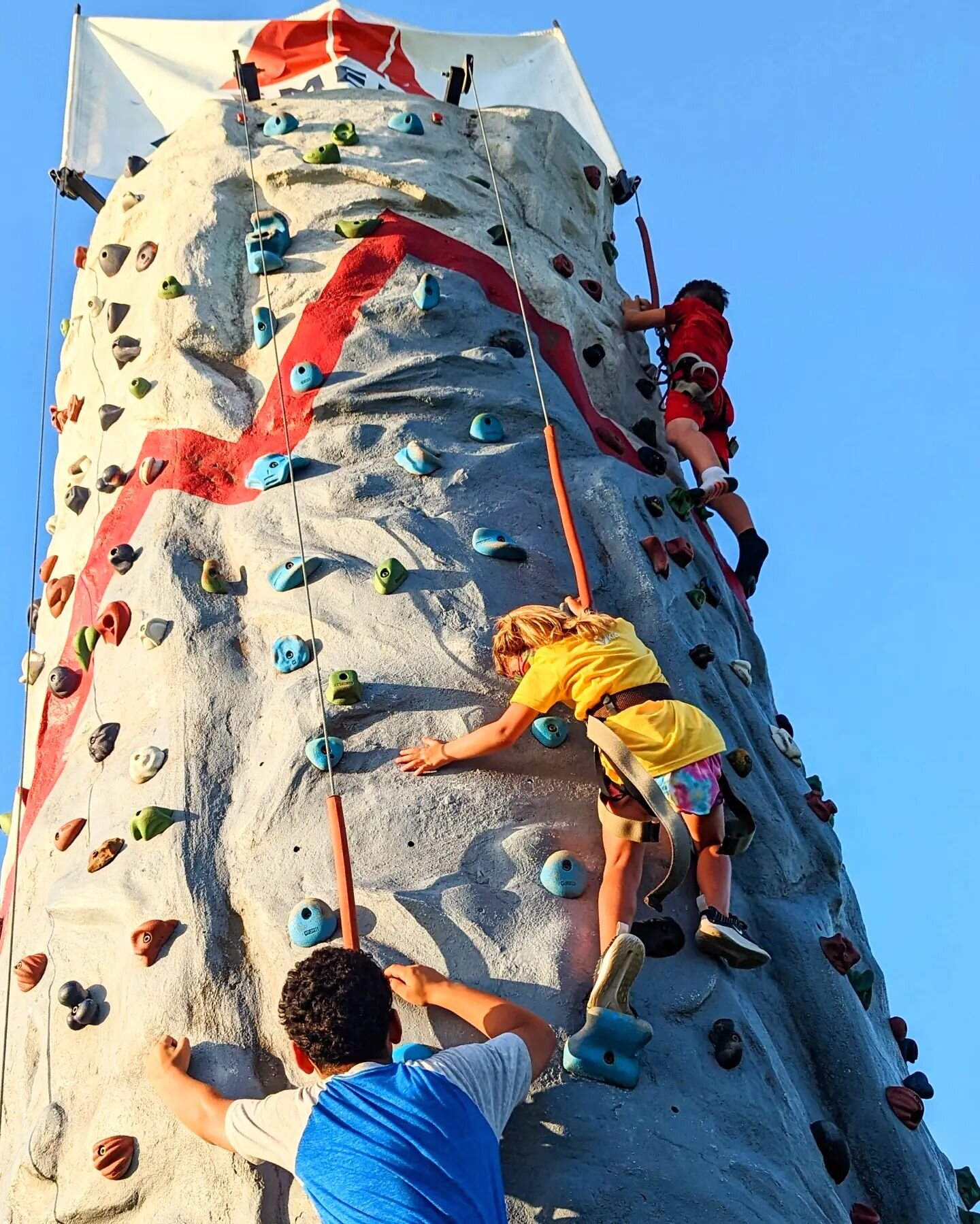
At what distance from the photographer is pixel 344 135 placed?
665 cm

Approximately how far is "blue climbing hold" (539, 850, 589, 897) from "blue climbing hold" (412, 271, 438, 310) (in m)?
2.55

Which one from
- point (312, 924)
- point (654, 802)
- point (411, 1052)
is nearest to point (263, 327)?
point (312, 924)

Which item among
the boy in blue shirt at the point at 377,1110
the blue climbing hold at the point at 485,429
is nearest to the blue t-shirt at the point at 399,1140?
the boy in blue shirt at the point at 377,1110

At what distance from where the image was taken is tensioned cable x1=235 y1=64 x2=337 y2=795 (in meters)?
4.54

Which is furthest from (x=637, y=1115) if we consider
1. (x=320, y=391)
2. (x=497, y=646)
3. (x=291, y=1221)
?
(x=320, y=391)

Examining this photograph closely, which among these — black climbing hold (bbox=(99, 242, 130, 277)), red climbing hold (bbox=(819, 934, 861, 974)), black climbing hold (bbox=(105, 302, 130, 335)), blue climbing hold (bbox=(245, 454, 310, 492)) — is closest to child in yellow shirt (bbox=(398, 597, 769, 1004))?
red climbing hold (bbox=(819, 934, 861, 974))

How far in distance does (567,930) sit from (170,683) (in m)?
1.68

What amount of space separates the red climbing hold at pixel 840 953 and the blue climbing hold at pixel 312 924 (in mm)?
1620

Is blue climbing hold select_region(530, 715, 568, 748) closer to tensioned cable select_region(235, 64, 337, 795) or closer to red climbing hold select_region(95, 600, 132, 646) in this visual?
tensioned cable select_region(235, 64, 337, 795)

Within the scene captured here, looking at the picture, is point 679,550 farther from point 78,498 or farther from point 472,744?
point 78,498

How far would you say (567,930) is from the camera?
412 centimetres

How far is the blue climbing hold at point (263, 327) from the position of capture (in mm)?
6031

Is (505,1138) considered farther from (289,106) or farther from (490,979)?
(289,106)

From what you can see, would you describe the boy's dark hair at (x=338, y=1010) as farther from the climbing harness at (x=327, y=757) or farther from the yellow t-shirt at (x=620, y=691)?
the yellow t-shirt at (x=620, y=691)
